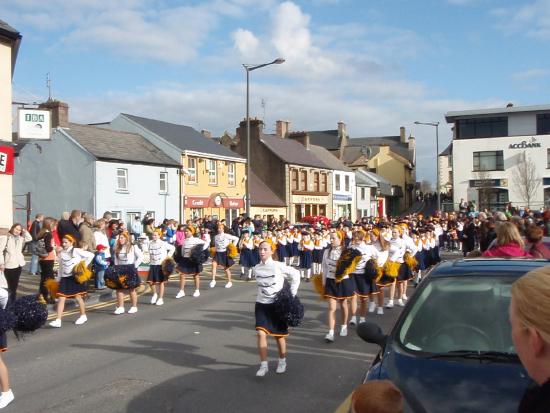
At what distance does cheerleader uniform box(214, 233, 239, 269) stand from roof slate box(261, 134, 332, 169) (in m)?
30.9

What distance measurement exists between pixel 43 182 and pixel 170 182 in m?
6.96

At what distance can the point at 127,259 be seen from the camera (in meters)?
11.7

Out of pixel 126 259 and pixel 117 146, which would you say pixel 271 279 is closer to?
pixel 126 259

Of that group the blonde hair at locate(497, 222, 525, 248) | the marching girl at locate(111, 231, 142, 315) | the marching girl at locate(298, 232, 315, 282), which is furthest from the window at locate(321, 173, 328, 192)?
the blonde hair at locate(497, 222, 525, 248)

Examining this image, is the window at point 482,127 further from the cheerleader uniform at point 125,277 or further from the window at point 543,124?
the cheerleader uniform at point 125,277

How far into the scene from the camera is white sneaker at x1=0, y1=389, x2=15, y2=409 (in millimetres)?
5918

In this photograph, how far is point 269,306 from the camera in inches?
287

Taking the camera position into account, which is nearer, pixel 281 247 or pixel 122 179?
pixel 281 247

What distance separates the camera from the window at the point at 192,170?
35.7 meters

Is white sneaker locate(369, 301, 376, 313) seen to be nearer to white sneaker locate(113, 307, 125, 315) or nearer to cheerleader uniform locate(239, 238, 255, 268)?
white sneaker locate(113, 307, 125, 315)

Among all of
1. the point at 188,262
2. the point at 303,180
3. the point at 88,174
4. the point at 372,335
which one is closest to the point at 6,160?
the point at 188,262

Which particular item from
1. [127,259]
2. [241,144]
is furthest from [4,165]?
[241,144]

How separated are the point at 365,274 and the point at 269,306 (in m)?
3.36

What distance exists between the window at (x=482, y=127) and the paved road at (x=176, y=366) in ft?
149
